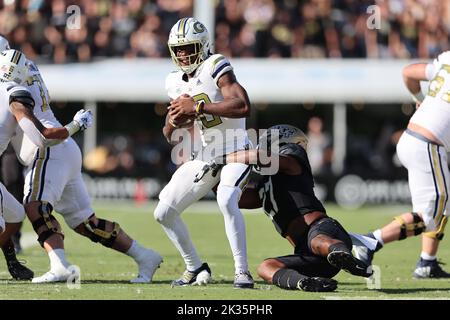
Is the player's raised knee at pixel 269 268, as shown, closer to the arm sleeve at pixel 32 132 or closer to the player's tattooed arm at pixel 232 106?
the player's tattooed arm at pixel 232 106

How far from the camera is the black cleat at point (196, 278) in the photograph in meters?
7.29

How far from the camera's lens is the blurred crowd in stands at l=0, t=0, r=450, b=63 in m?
22.6

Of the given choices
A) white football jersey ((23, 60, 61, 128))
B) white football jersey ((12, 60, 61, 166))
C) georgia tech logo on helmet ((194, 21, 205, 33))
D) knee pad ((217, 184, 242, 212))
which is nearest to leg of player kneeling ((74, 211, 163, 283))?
white football jersey ((12, 60, 61, 166))

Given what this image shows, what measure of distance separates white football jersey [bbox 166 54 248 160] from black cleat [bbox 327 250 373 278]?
51.8 inches

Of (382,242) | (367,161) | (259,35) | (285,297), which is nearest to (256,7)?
(259,35)

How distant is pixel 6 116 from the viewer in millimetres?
7434

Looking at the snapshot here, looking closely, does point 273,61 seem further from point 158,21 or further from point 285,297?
point 285,297

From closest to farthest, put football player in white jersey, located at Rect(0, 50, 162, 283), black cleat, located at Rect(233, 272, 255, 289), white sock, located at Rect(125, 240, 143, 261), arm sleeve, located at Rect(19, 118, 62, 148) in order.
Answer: black cleat, located at Rect(233, 272, 255, 289) < arm sleeve, located at Rect(19, 118, 62, 148) < football player in white jersey, located at Rect(0, 50, 162, 283) < white sock, located at Rect(125, 240, 143, 261)

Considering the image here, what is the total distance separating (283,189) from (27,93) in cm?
201

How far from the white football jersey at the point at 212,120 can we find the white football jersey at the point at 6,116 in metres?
1.23

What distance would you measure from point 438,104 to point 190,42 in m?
2.10

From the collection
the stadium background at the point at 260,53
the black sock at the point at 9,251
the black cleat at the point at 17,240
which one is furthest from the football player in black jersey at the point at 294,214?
the stadium background at the point at 260,53

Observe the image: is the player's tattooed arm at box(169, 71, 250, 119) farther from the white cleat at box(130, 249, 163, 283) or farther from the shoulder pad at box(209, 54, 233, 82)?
the white cleat at box(130, 249, 163, 283)

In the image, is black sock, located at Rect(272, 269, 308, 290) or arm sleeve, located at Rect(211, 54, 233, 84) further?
arm sleeve, located at Rect(211, 54, 233, 84)
